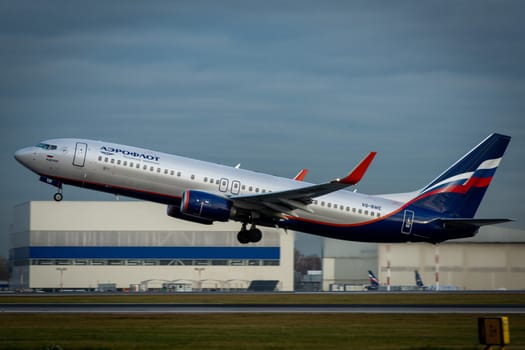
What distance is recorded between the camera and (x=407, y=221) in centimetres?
5272

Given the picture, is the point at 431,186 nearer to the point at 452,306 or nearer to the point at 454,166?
the point at 454,166

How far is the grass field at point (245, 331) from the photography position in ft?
94.9

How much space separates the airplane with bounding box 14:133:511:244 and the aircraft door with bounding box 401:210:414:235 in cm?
6

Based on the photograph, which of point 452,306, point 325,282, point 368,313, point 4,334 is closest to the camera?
point 4,334

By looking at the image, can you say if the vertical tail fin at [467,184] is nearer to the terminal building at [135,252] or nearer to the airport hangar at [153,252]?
the airport hangar at [153,252]

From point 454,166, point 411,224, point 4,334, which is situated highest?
point 454,166

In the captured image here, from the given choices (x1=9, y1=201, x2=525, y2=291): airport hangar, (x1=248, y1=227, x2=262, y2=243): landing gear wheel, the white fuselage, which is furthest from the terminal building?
the white fuselage

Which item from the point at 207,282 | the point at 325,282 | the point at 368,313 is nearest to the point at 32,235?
the point at 207,282

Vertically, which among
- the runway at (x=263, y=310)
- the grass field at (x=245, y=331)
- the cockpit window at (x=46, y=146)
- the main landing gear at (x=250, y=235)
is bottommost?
the grass field at (x=245, y=331)

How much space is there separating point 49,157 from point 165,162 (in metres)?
6.74

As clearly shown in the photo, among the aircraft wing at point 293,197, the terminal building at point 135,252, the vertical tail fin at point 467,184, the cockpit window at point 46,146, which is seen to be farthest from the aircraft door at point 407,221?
the terminal building at point 135,252

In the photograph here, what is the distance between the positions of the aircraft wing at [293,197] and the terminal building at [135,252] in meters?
36.3

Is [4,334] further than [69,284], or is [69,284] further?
[69,284]

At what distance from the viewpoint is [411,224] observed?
173 ft
